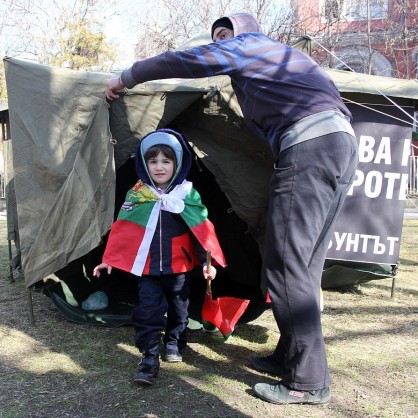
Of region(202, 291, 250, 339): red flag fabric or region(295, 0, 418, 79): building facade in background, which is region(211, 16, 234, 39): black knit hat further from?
region(295, 0, 418, 79): building facade in background

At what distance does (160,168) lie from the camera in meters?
3.09

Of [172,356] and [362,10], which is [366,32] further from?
[172,356]

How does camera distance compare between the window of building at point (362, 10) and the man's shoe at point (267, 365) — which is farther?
the window of building at point (362, 10)

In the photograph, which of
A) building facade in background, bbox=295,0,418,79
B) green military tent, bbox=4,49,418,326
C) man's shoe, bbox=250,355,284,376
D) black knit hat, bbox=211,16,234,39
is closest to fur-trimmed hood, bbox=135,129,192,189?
green military tent, bbox=4,49,418,326

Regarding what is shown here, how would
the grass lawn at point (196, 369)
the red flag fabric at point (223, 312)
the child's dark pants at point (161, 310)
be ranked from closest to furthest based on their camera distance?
the grass lawn at point (196, 369)
the child's dark pants at point (161, 310)
the red flag fabric at point (223, 312)

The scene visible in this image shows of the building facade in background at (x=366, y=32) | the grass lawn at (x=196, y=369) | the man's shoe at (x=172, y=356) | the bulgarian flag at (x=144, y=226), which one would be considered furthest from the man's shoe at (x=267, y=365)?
the building facade in background at (x=366, y=32)

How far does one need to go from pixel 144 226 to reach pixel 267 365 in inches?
40.7

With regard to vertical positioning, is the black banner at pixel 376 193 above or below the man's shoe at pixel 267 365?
above

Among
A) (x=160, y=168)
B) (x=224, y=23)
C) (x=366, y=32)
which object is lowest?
(x=160, y=168)

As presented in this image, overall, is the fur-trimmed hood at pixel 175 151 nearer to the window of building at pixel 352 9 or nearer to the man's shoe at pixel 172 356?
the man's shoe at pixel 172 356

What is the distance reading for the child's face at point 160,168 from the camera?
310 cm

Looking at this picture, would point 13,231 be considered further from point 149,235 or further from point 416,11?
point 416,11

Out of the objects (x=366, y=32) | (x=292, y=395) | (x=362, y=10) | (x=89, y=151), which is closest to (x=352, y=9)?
(x=362, y=10)

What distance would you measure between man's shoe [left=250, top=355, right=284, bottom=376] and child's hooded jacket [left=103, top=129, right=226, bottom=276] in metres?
0.57
